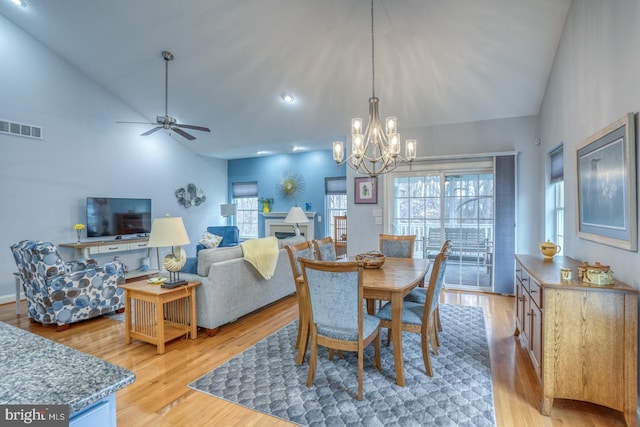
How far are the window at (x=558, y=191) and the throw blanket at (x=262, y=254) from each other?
11.1 ft

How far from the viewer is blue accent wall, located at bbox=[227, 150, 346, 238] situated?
7.85 m

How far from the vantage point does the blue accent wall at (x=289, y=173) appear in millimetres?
7852

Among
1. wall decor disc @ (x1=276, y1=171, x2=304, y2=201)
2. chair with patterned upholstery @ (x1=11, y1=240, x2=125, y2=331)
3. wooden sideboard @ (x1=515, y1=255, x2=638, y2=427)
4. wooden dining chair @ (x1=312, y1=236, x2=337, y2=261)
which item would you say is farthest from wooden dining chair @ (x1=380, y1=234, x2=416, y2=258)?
wall decor disc @ (x1=276, y1=171, x2=304, y2=201)

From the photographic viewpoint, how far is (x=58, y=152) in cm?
530

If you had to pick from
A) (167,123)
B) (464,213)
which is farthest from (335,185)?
(167,123)

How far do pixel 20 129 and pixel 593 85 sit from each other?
701cm

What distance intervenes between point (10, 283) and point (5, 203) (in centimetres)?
117

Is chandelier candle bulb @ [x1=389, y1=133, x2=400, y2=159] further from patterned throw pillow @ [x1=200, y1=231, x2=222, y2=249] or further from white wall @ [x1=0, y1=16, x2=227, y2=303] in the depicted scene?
white wall @ [x1=0, y1=16, x2=227, y2=303]

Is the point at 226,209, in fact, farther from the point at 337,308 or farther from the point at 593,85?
the point at 593,85

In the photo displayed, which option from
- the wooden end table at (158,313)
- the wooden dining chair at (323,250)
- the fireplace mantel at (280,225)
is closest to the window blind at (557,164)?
the wooden dining chair at (323,250)

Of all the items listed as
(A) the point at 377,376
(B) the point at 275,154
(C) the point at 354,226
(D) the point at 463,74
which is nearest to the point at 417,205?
(C) the point at 354,226

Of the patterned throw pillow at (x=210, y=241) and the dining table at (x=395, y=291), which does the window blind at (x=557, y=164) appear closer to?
the dining table at (x=395, y=291)

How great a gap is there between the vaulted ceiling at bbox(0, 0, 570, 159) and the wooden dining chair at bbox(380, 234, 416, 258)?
208 centimetres

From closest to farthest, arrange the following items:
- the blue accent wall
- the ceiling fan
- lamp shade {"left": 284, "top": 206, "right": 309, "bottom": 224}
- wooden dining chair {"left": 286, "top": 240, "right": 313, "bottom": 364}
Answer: wooden dining chair {"left": 286, "top": 240, "right": 313, "bottom": 364} → the ceiling fan → lamp shade {"left": 284, "top": 206, "right": 309, "bottom": 224} → the blue accent wall
